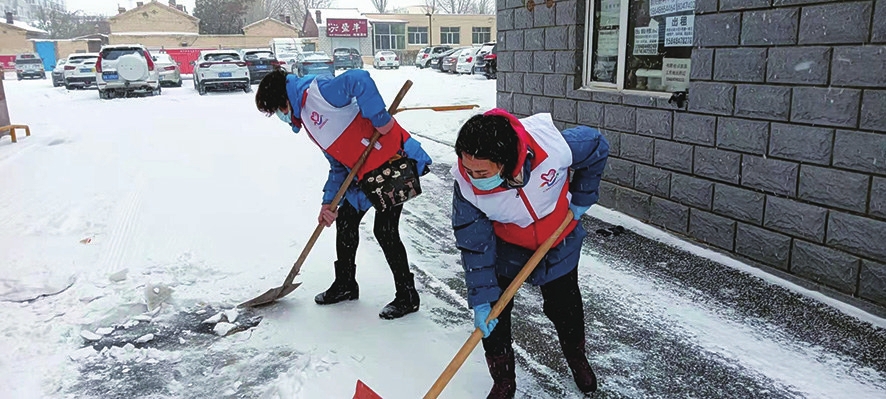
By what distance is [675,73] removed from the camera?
4910 mm

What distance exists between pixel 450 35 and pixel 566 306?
55.3 meters

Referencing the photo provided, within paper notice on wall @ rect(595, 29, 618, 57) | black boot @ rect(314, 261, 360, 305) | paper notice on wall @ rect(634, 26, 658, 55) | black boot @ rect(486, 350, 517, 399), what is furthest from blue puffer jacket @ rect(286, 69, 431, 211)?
paper notice on wall @ rect(595, 29, 618, 57)

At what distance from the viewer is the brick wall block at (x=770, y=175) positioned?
12.7 ft

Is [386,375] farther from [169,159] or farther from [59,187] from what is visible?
[169,159]

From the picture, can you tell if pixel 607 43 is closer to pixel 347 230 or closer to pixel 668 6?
pixel 668 6

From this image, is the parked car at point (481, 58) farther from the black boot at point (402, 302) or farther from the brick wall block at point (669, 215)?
the black boot at point (402, 302)

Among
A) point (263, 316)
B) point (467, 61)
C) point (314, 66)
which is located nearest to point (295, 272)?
point (263, 316)

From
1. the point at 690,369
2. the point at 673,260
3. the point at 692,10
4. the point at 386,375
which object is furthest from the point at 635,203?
the point at 386,375

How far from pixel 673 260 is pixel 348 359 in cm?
241

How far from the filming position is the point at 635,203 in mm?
5223

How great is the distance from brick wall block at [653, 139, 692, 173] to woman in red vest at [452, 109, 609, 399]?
2346 mm

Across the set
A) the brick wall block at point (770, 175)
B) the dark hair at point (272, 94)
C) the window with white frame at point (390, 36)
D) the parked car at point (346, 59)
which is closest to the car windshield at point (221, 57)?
the parked car at point (346, 59)

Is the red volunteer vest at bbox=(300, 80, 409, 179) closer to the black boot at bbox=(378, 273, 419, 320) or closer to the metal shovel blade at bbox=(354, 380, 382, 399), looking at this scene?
the black boot at bbox=(378, 273, 419, 320)

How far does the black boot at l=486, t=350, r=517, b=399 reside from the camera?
8.45ft
